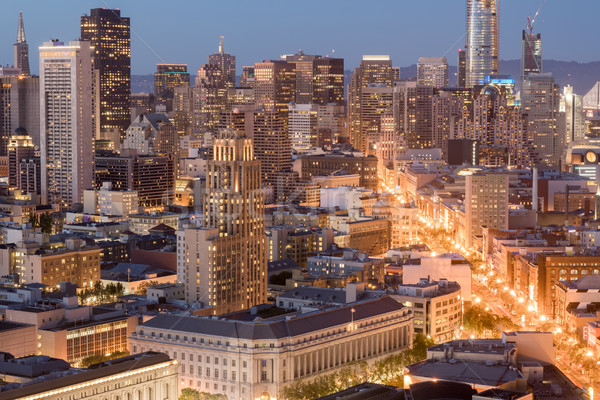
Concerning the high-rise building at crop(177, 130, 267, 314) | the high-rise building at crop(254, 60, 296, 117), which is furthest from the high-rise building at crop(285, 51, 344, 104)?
the high-rise building at crop(177, 130, 267, 314)

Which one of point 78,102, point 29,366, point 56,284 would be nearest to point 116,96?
point 78,102

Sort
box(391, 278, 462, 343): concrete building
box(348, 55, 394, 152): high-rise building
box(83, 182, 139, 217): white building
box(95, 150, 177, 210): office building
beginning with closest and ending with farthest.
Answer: box(391, 278, 462, 343): concrete building, box(83, 182, 139, 217): white building, box(95, 150, 177, 210): office building, box(348, 55, 394, 152): high-rise building

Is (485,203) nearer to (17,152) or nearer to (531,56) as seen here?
(17,152)

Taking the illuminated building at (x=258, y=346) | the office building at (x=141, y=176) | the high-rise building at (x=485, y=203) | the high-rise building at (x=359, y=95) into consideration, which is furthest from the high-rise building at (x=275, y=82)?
the illuminated building at (x=258, y=346)

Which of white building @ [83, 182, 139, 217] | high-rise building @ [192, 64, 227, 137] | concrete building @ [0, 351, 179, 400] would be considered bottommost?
concrete building @ [0, 351, 179, 400]

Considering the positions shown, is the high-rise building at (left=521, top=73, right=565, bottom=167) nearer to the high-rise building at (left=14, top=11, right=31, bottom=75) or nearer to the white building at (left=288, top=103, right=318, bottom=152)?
the white building at (left=288, top=103, right=318, bottom=152)

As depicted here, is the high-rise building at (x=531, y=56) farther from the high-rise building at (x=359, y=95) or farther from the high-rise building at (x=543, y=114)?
the high-rise building at (x=359, y=95)

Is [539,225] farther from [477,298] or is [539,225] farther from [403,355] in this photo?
[403,355]
